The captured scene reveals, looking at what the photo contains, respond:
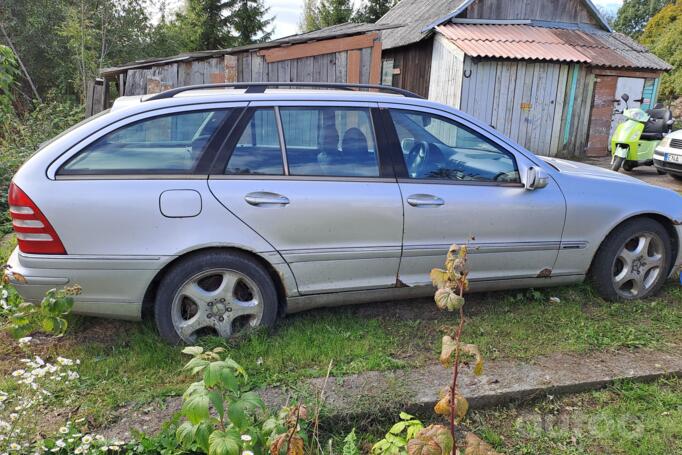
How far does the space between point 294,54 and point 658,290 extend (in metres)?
6.01

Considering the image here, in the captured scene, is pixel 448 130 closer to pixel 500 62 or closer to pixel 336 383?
pixel 336 383

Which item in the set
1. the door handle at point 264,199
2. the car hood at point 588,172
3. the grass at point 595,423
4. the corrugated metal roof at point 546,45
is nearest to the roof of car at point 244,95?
the door handle at point 264,199

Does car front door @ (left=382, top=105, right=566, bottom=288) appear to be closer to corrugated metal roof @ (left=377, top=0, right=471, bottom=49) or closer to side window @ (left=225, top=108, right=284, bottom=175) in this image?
side window @ (left=225, top=108, right=284, bottom=175)

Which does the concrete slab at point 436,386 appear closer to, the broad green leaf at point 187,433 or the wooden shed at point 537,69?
the broad green leaf at point 187,433

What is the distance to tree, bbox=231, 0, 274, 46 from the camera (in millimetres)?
25312

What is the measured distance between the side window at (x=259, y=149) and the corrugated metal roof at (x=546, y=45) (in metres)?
9.74

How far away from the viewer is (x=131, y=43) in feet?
58.5

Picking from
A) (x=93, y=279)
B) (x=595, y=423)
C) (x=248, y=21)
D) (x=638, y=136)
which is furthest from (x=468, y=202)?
(x=248, y=21)

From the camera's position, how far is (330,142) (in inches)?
139

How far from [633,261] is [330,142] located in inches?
104

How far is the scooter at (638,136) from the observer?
9883mm

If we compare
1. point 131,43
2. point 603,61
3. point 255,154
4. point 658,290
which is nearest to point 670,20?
point 603,61

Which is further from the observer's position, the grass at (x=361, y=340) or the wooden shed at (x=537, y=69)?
the wooden shed at (x=537, y=69)

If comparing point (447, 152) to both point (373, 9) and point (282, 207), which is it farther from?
point (373, 9)
